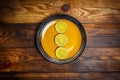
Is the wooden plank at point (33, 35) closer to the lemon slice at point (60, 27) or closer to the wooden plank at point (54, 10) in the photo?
the wooden plank at point (54, 10)

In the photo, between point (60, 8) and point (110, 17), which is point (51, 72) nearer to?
point (60, 8)

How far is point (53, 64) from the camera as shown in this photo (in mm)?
2055

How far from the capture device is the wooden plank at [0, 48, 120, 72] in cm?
205

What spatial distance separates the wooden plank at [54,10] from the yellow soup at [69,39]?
→ 0.09 meters

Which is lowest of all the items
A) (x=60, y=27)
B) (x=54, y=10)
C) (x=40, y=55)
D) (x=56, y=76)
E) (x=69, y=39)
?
(x=56, y=76)

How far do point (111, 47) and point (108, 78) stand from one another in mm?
256

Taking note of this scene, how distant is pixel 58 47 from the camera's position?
2053 millimetres

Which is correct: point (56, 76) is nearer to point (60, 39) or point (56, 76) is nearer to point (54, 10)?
point (60, 39)

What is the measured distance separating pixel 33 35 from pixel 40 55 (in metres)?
0.18

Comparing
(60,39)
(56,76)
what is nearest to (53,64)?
(56,76)

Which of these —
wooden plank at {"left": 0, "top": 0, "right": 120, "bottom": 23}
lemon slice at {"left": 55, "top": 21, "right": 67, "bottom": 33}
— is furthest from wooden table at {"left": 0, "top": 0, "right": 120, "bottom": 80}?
lemon slice at {"left": 55, "top": 21, "right": 67, "bottom": 33}

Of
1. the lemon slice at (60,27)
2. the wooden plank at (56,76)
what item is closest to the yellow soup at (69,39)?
the lemon slice at (60,27)

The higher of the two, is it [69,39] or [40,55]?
[69,39]

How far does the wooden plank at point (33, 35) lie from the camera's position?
6.82ft
